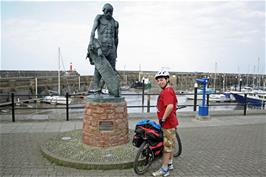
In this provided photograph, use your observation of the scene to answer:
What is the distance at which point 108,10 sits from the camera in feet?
18.7

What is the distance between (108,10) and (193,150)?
3935 millimetres

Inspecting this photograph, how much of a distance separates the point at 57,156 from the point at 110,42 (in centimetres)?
287

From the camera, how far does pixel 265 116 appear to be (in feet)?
35.6

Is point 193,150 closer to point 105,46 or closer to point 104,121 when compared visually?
point 104,121

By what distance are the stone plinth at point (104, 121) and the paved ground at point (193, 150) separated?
40.2 inches

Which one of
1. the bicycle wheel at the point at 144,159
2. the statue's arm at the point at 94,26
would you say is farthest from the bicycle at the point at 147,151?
the statue's arm at the point at 94,26

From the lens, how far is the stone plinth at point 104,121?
5332mm

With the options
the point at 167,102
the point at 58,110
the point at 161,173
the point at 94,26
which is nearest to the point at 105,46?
the point at 94,26

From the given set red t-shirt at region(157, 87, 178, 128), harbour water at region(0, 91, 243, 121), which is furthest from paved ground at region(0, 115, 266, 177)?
red t-shirt at region(157, 87, 178, 128)

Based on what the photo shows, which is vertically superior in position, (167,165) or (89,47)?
(89,47)

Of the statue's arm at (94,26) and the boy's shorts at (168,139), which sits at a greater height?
the statue's arm at (94,26)

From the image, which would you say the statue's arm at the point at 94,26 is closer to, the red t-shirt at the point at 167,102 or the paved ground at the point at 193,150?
→ the red t-shirt at the point at 167,102

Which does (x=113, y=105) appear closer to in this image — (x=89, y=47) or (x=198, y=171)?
(x=89, y=47)

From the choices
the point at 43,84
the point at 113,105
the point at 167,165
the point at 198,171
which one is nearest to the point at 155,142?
the point at 167,165
